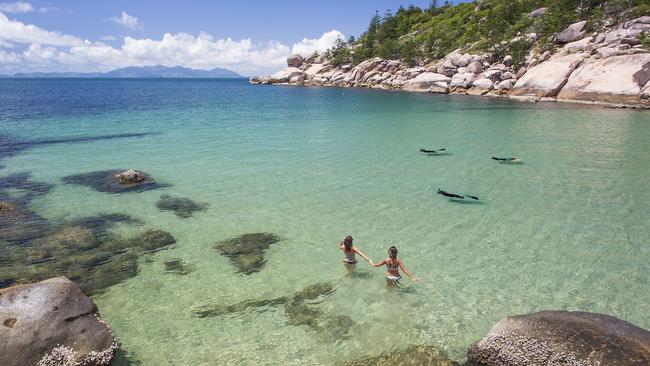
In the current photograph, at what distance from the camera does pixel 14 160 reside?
79.8 ft

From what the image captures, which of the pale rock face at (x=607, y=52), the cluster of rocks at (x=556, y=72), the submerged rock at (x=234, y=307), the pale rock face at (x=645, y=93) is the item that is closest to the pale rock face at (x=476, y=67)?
the cluster of rocks at (x=556, y=72)

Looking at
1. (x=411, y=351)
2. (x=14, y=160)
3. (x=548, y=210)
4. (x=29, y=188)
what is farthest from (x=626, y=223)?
(x=14, y=160)

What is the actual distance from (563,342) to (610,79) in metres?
52.3

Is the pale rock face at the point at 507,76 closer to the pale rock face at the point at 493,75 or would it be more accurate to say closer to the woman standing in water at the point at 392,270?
the pale rock face at the point at 493,75

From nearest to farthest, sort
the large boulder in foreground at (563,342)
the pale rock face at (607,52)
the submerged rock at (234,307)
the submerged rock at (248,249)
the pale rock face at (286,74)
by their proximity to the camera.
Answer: the large boulder in foreground at (563,342), the submerged rock at (234,307), the submerged rock at (248,249), the pale rock face at (607,52), the pale rock face at (286,74)

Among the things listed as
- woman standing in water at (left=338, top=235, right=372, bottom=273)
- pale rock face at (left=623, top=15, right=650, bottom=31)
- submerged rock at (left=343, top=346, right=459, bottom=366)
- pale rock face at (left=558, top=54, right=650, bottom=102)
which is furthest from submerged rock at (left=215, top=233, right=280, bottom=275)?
pale rock face at (left=623, top=15, right=650, bottom=31)

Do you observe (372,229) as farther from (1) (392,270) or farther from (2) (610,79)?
(2) (610,79)

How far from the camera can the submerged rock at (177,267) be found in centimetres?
1105

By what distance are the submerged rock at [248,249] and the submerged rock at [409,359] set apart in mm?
4465

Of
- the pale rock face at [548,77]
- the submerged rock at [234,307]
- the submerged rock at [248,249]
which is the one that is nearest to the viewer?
the submerged rock at [234,307]

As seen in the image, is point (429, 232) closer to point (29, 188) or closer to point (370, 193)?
point (370, 193)

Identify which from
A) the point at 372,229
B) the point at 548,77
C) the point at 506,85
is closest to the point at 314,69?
the point at 506,85

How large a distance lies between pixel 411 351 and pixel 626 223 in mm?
10245

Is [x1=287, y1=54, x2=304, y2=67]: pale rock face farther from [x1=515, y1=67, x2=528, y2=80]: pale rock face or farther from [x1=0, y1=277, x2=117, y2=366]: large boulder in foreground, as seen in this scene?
[x1=0, y1=277, x2=117, y2=366]: large boulder in foreground
